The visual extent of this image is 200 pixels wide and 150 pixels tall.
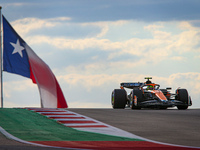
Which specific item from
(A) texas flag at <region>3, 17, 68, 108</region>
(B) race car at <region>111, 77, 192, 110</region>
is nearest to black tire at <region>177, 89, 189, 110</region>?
(B) race car at <region>111, 77, 192, 110</region>

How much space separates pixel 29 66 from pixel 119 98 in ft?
17.7

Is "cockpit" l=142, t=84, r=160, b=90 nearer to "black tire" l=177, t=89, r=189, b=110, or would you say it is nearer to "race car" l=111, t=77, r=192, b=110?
"race car" l=111, t=77, r=192, b=110

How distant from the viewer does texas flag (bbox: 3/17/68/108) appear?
922 inches

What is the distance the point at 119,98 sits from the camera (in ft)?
74.8

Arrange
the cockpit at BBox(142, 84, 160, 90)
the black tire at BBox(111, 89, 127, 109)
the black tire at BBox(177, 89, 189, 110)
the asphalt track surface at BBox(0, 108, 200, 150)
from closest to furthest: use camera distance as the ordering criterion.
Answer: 1. the asphalt track surface at BBox(0, 108, 200, 150)
2. the black tire at BBox(177, 89, 189, 110)
3. the black tire at BBox(111, 89, 127, 109)
4. the cockpit at BBox(142, 84, 160, 90)

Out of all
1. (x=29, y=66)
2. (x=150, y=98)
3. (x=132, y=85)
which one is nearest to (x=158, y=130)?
(x=150, y=98)

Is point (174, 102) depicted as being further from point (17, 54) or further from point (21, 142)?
point (21, 142)

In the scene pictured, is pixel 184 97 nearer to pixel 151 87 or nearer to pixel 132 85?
pixel 151 87

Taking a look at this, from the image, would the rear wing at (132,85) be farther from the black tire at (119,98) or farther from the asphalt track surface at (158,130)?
the asphalt track surface at (158,130)

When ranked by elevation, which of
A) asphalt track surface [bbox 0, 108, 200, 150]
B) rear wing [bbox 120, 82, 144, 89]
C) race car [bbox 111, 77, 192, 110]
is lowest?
asphalt track surface [bbox 0, 108, 200, 150]

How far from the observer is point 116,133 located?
1143 centimetres

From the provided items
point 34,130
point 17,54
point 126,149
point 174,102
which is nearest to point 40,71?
point 17,54

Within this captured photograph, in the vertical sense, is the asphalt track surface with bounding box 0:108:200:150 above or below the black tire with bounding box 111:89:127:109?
below

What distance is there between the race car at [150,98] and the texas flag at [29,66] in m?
3.35
